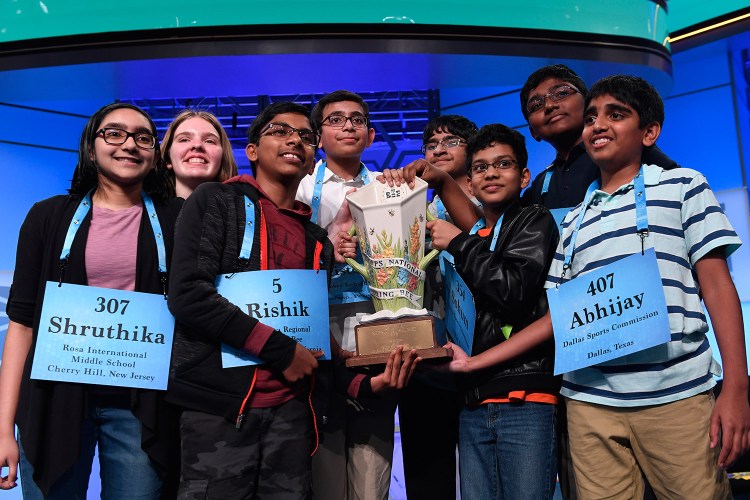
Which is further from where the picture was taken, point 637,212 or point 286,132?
point 286,132

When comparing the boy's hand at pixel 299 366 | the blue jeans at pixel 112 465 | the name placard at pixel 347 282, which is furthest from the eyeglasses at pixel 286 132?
the blue jeans at pixel 112 465

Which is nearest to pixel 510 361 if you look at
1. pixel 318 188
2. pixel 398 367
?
pixel 398 367

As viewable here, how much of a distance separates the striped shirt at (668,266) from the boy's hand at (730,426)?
0.22 ft

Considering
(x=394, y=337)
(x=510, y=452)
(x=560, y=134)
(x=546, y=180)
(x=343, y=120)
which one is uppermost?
(x=343, y=120)

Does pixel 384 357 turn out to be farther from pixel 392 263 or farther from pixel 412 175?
pixel 412 175

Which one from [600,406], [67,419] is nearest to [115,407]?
[67,419]

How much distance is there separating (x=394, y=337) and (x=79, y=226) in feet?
2.96

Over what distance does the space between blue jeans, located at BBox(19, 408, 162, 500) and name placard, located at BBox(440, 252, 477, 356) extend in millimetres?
906

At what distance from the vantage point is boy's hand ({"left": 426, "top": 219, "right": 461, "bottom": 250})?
1983mm

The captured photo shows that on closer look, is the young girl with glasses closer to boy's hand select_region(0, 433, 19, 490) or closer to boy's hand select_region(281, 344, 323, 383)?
boy's hand select_region(0, 433, 19, 490)

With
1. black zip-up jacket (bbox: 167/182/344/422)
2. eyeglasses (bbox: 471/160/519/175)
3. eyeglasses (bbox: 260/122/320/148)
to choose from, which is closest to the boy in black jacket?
black zip-up jacket (bbox: 167/182/344/422)

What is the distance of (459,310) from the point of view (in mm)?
1984

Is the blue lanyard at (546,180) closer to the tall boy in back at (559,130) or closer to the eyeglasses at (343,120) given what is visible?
the tall boy in back at (559,130)

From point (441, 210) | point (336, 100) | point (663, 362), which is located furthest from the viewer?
point (441, 210)
